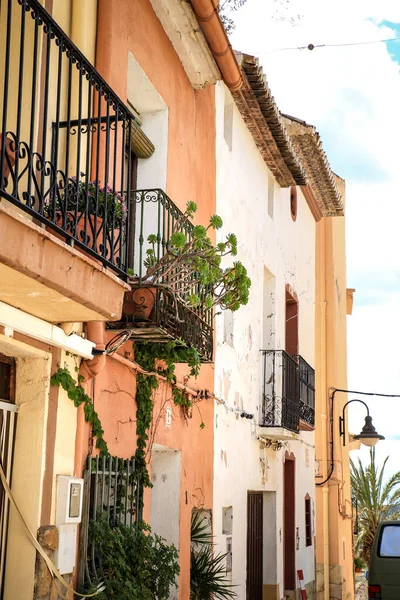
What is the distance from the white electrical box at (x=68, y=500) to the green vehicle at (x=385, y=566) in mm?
6793

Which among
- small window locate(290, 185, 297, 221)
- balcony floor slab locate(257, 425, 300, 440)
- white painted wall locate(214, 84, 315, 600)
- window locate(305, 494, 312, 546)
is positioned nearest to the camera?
white painted wall locate(214, 84, 315, 600)

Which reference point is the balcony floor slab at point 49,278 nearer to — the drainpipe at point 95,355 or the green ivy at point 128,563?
the drainpipe at point 95,355

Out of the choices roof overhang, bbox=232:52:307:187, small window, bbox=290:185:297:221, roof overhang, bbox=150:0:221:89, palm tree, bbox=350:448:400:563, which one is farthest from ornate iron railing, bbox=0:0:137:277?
palm tree, bbox=350:448:400:563

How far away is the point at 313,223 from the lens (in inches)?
801

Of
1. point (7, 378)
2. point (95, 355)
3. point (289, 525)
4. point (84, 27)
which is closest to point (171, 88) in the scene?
point (84, 27)

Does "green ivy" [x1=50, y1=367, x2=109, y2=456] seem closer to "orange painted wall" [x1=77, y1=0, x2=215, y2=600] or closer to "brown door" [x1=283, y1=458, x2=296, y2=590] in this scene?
"orange painted wall" [x1=77, y1=0, x2=215, y2=600]

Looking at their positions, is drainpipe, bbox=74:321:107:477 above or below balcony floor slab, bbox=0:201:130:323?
below

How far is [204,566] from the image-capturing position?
10.5m

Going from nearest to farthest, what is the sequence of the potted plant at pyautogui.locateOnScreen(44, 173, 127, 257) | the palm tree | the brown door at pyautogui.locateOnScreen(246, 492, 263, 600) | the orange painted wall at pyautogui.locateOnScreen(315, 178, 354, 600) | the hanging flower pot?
1. the potted plant at pyautogui.locateOnScreen(44, 173, 127, 257)
2. the hanging flower pot
3. the brown door at pyautogui.locateOnScreen(246, 492, 263, 600)
4. the orange painted wall at pyautogui.locateOnScreen(315, 178, 354, 600)
5. the palm tree

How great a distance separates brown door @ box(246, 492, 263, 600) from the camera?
14422 millimetres

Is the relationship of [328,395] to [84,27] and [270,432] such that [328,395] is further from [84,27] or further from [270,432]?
[84,27]

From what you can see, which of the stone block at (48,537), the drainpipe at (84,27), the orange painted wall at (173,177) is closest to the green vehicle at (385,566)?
the orange painted wall at (173,177)

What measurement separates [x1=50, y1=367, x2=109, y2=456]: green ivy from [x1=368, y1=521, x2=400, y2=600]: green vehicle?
6.30 m

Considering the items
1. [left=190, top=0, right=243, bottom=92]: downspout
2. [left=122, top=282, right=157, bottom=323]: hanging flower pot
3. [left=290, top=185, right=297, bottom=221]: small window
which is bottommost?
[left=122, top=282, right=157, bottom=323]: hanging flower pot
